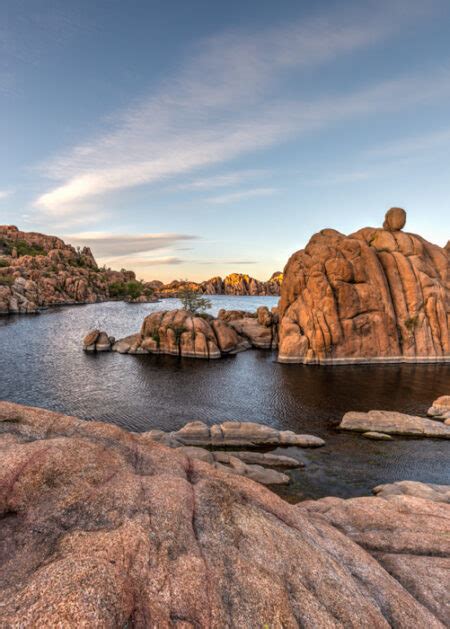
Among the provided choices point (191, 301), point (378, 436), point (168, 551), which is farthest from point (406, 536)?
point (191, 301)

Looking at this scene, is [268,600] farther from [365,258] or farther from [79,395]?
[365,258]

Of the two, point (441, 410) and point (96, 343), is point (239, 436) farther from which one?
point (96, 343)

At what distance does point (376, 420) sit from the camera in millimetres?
37562

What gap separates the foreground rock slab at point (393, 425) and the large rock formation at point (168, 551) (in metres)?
23.2

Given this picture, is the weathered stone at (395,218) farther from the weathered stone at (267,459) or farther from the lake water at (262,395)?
the weathered stone at (267,459)

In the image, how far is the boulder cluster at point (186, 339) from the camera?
7169 centimetres

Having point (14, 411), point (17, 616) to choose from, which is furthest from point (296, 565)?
point (14, 411)

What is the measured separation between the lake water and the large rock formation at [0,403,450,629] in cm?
1402

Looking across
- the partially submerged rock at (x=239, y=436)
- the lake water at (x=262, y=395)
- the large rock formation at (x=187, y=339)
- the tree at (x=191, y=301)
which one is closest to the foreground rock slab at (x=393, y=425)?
the lake water at (x=262, y=395)

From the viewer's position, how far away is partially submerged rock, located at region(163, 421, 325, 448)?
110 ft

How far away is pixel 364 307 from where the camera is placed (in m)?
65.6

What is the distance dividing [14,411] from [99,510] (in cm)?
685

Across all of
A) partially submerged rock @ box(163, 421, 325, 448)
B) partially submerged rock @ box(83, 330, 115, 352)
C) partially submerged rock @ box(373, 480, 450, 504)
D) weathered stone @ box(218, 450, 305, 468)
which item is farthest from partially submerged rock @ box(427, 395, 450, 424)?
partially submerged rock @ box(83, 330, 115, 352)

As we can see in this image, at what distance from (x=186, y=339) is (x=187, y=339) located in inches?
8.3
